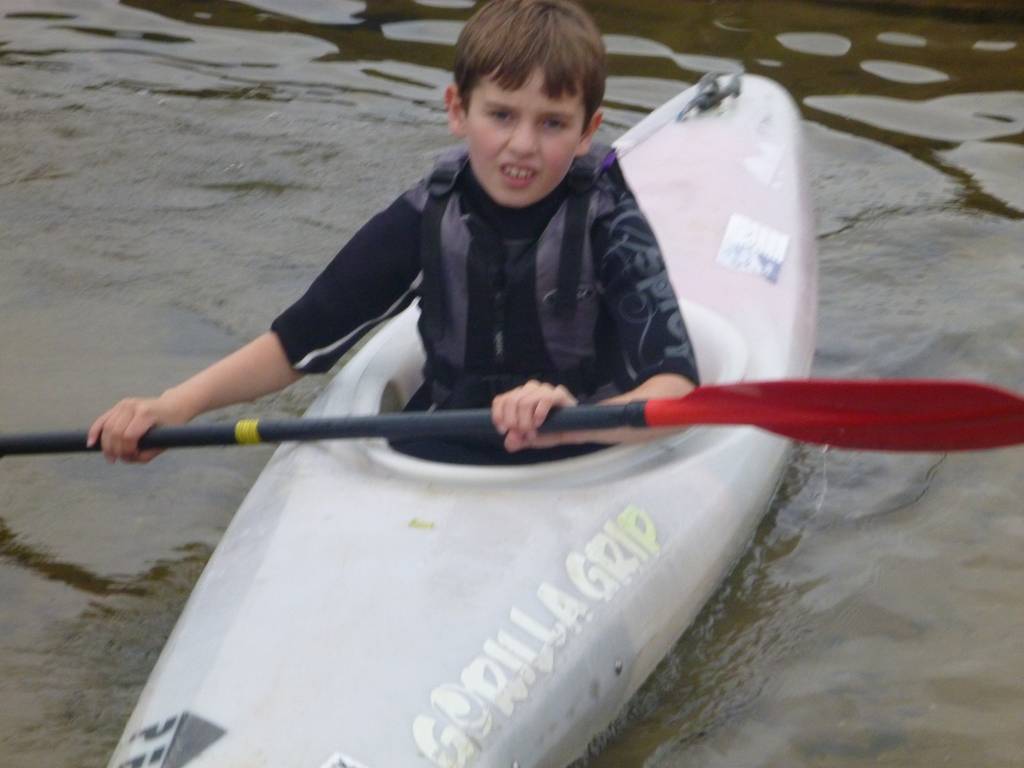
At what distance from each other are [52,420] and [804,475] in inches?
69.1

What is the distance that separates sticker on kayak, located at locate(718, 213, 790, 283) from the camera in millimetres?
3352

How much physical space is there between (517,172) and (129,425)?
78cm

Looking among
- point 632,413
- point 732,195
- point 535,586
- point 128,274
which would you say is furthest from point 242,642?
point 128,274

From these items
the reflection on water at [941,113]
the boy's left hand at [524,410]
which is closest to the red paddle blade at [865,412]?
the boy's left hand at [524,410]

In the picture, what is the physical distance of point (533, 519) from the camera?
247 centimetres

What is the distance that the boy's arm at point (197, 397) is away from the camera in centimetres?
261

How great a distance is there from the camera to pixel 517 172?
8.45 ft

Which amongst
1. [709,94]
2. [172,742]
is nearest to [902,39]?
[709,94]

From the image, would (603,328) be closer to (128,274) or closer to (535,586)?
(535,586)

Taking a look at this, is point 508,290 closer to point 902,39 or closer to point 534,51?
point 534,51

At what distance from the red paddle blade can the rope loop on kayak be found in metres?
1.76

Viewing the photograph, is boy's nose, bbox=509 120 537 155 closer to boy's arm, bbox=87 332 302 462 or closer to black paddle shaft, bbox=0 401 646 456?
black paddle shaft, bbox=0 401 646 456

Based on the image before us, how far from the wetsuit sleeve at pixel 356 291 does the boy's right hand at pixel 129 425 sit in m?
0.24

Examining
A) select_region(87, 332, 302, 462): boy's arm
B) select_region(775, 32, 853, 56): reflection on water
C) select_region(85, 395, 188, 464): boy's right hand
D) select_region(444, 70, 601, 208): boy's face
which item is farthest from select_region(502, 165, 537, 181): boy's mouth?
select_region(775, 32, 853, 56): reflection on water
